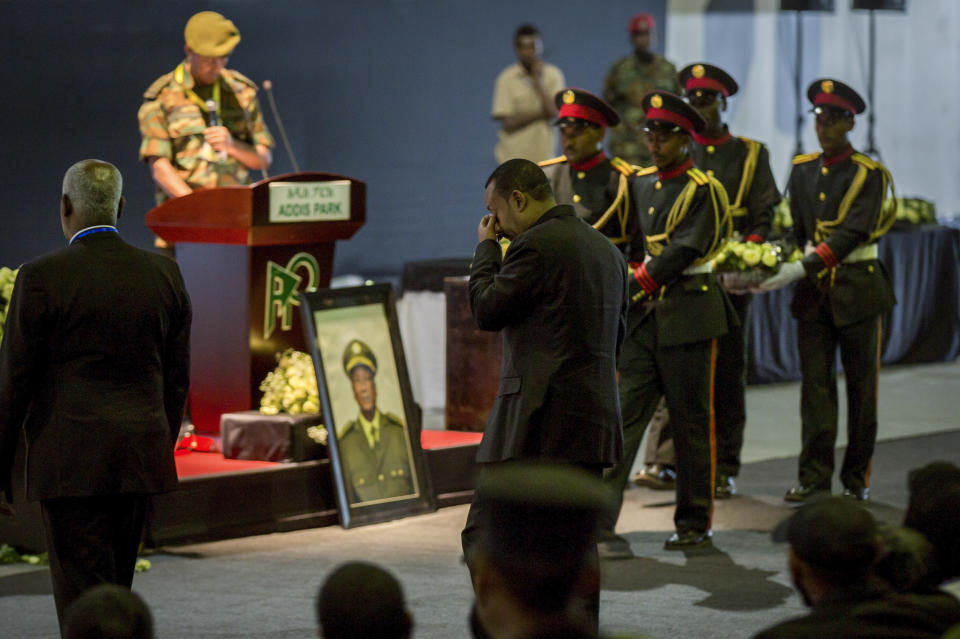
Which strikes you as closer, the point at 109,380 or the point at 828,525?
the point at 828,525

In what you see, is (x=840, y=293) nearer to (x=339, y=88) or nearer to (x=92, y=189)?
(x=92, y=189)

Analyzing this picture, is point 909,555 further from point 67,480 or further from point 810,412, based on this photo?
point 810,412

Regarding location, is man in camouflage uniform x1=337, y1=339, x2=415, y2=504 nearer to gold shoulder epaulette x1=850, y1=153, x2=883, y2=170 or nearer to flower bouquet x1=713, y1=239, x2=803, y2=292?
flower bouquet x1=713, y1=239, x2=803, y2=292

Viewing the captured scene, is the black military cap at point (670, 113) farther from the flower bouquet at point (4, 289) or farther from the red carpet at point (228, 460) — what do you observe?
the flower bouquet at point (4, 289)

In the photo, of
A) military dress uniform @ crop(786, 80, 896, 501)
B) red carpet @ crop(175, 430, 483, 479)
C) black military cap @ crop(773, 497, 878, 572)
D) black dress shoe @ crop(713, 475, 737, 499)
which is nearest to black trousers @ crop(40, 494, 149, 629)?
black military cap @ crop(773, 497, 878, 572)

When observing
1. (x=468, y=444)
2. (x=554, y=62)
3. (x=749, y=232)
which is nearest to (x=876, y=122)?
(x=554, y=62)

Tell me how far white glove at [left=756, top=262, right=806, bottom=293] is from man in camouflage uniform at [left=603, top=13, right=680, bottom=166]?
15.8 ft

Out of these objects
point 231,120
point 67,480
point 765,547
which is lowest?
point 765,547

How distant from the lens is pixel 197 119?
23.5 ft

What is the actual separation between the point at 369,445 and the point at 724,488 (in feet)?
5.61

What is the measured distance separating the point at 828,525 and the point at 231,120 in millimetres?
5058

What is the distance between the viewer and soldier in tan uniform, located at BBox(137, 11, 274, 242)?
7082 millimetres

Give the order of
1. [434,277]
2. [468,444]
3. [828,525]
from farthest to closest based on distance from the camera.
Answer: [434,277] < [468,444] < [828,525]

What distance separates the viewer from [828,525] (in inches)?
110
